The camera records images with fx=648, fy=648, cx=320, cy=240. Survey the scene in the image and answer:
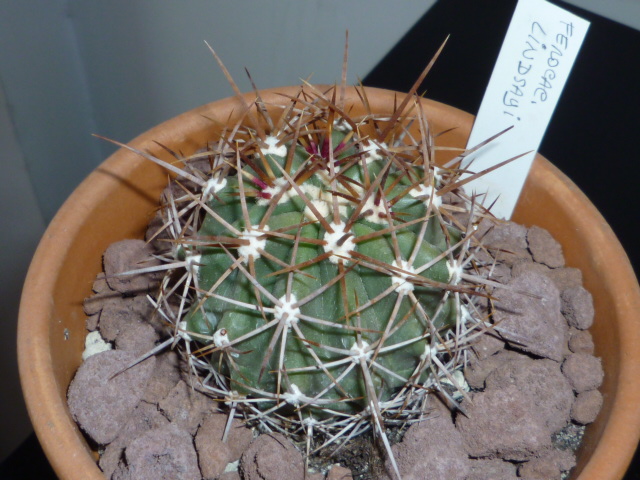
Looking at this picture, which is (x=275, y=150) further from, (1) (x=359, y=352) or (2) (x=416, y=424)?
(2) (x=416, y=424)

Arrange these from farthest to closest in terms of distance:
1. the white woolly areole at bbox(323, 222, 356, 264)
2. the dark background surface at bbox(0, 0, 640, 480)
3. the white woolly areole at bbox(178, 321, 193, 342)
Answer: the dark background surface at bbox(0, 0, 640, 480)
the white woolly areole at bbox(178, 321, 193, 342)
the white woolly areole at bbox(323, 222, 356, 264)

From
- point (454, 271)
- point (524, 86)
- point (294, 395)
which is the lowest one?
point (294, 395)

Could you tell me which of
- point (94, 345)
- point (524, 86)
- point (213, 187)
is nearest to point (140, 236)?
point (94, 345)

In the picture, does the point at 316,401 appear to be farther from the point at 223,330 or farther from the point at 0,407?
the point at 0,407

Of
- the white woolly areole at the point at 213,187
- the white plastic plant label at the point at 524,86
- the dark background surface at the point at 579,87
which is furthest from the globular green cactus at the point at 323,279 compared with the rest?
the dark background surface at the point at 579,87

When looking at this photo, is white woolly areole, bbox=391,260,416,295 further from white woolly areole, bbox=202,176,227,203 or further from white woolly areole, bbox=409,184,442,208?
white woolly areole, bbox=202,176,227,203

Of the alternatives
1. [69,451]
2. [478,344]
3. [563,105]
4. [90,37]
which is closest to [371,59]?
[563,105]

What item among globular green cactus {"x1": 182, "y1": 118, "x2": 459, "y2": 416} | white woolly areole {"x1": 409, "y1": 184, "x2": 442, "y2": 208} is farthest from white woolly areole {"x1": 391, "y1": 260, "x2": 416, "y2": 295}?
white woolly areole {"x1": 409, "y1": 184, "x2": 442, "y2": 208}
